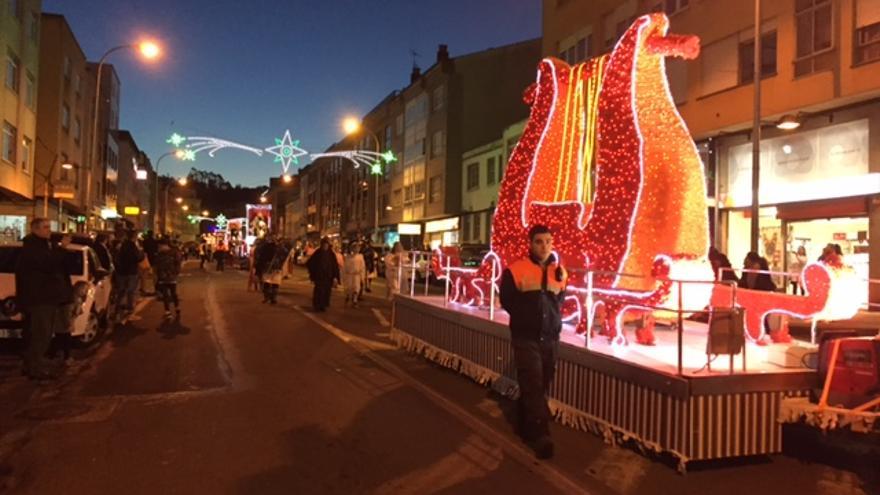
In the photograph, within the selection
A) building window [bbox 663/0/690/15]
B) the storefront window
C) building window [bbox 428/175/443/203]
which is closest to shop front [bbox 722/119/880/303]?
building window [bbox 663/0/690/15]

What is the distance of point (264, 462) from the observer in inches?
213

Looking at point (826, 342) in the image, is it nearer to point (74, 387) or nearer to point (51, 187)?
point (74, 387)

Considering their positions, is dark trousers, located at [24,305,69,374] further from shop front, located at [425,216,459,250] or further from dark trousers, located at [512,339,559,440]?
shop front, located at [425,216,459,250]

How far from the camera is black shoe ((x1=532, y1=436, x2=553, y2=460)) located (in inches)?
219

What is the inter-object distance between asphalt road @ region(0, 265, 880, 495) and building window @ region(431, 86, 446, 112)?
34390 mm

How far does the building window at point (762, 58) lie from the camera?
18506 mm

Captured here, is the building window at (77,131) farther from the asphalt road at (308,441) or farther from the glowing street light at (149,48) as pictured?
the asphalt road at (308,441)

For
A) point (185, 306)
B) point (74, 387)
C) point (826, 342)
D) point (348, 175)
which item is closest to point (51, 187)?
point (185, 306)

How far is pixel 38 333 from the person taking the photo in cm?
808

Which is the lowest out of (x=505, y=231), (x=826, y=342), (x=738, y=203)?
(x=826, y=342)

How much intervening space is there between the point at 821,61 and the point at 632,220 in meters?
12.3

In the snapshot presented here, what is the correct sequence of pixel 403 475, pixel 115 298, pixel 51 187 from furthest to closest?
pixel 51 187, pixel 115 298, pixel 403 475

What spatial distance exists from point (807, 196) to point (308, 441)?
52.2 ft

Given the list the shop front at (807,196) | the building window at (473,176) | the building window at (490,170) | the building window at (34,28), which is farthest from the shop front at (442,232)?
the building window at (34,28)
